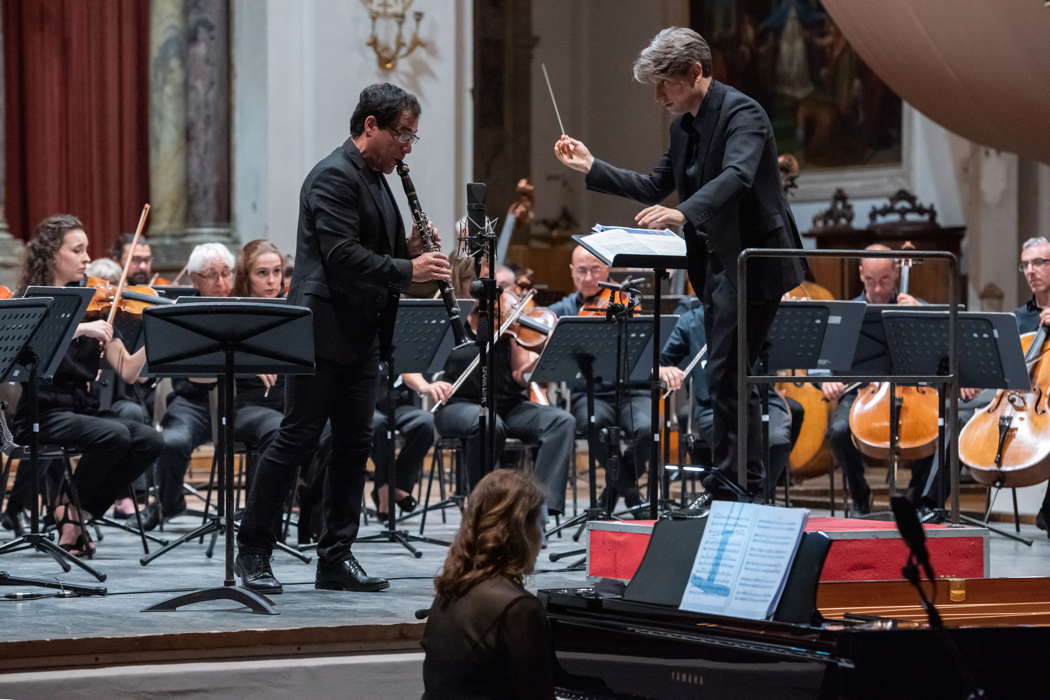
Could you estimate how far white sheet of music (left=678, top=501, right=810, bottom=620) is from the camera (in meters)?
2.70

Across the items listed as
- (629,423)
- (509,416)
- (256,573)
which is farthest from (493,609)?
(629,423)

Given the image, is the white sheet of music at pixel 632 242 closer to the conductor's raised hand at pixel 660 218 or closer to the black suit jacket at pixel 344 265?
the conductor's raised hand at pixel 660 218

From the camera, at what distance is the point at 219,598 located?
4516 mm

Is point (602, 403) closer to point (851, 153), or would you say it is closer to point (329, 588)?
point (329, 588)

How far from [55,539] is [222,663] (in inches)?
90.7

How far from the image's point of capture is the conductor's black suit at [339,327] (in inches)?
184

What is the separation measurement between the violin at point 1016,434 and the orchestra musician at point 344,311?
107 inches

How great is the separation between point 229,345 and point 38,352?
0.94 m

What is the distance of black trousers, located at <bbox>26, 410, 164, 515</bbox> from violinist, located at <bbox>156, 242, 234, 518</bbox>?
29 centimetres

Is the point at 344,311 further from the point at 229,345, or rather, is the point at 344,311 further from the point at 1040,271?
the point at 1040,271

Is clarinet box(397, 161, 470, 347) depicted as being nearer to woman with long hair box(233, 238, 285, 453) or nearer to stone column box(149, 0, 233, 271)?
woman with long hair box(233, 238, 285, 453)

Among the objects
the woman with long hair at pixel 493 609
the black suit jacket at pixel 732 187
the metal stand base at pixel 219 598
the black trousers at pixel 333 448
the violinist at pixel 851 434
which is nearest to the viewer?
the woman with long hair at pixel 493 609

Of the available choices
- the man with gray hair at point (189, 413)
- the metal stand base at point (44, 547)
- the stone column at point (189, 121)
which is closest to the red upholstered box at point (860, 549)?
the metal stand base at point (44, 547)

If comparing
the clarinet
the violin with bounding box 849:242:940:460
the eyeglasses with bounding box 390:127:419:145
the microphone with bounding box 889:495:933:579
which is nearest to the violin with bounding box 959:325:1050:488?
the violin with bounding box 849:242:940:460
